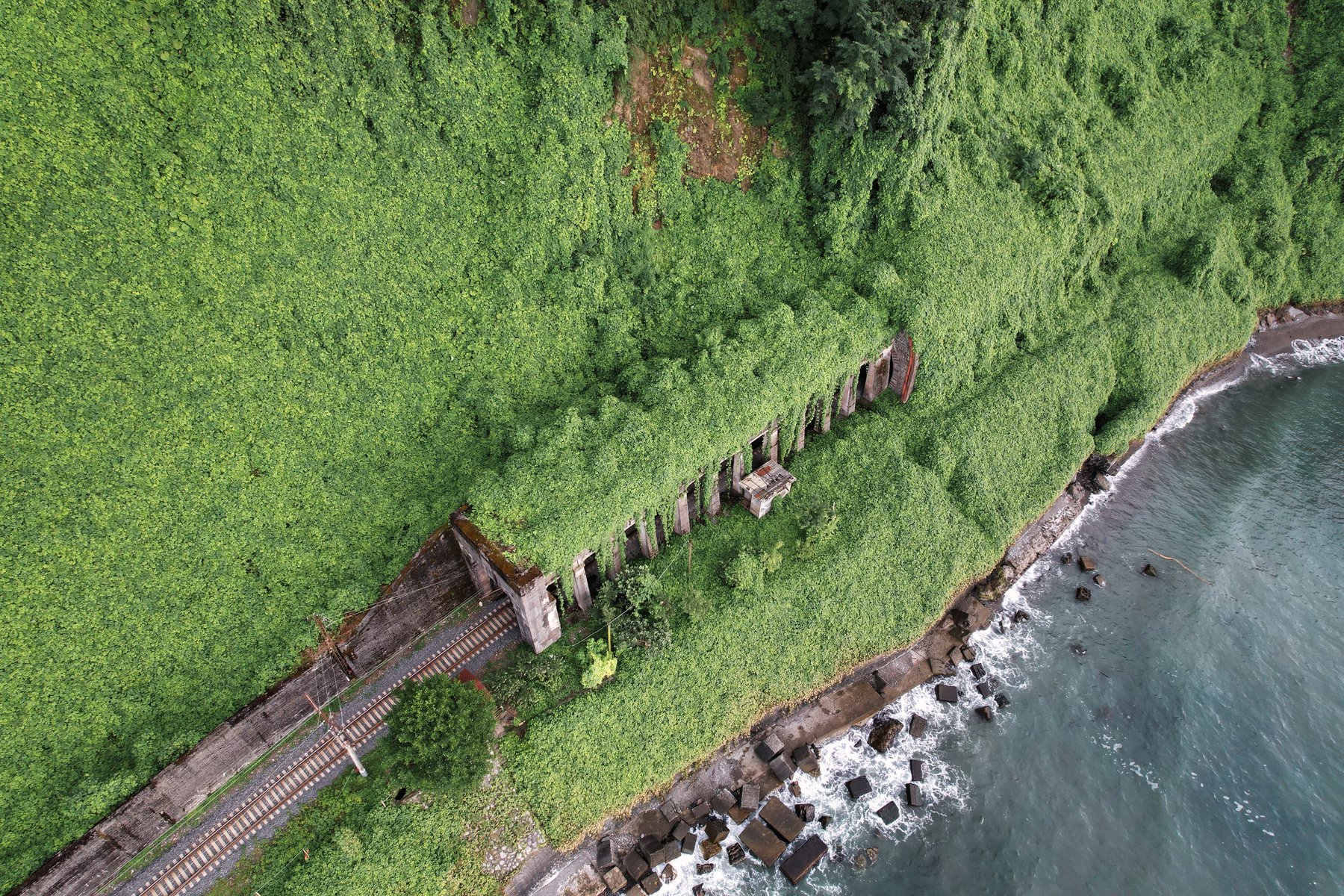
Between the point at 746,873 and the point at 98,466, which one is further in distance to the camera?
the point at 746,873

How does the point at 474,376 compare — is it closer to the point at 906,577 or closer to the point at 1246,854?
the point at 906,577

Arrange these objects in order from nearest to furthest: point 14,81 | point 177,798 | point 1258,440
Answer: point 14,81 < point 177,798 < point 1258,440

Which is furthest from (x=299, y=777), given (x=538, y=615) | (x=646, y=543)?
(x=646, y=543)

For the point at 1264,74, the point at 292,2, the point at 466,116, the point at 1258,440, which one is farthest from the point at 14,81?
the point at 1264,74

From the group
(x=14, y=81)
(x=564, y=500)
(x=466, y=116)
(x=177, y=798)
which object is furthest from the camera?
(x=466, y=116)

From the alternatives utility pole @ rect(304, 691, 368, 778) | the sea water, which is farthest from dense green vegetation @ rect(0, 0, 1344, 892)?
the sea water

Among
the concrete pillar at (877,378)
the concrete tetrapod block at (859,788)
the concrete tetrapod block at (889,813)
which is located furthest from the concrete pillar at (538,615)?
the concrete pillar at (877,378)
